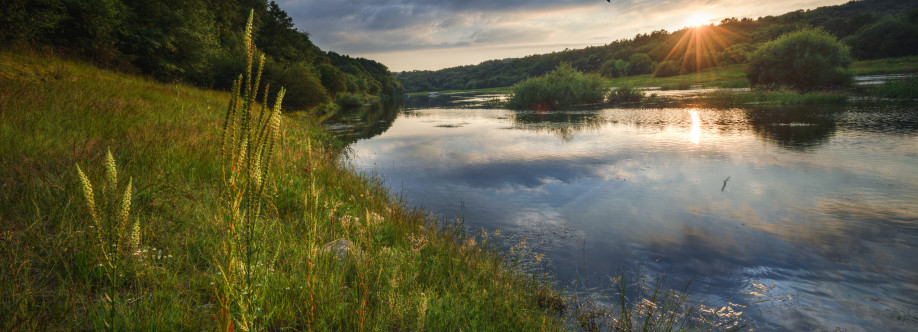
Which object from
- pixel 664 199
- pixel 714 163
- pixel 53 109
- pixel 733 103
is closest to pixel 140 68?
pixel 53 109

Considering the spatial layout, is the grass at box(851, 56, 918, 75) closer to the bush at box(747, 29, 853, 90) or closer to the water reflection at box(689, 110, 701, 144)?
the bush at box(747, 29, 853, 90)

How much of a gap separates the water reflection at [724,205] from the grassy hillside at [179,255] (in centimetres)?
241

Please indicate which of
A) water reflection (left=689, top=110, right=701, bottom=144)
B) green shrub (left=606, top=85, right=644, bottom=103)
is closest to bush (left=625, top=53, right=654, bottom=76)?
green shrub (left=606, top=85, right=644, bottom=103)

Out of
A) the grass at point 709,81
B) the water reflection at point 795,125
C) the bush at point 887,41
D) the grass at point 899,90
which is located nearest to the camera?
the water reflection at point 795,125

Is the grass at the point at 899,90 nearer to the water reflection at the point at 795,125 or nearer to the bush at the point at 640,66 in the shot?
the water reflection at the point at 795,125

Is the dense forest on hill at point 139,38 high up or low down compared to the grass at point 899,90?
up

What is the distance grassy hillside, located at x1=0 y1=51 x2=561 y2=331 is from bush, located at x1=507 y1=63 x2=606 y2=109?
35.3m

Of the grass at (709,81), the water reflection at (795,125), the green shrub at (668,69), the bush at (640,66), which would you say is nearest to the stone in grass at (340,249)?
the water reflection at (795,125)

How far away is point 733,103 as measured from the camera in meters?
31.1

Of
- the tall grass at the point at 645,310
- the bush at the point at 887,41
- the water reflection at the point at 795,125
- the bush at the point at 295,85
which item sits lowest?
the tall grass at the point at 645,310

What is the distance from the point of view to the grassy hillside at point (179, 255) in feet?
7.49

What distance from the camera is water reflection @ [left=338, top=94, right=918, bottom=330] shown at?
5.16 metres

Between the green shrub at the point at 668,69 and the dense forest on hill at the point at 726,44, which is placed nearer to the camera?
the dense forest on hill at the point at 726,44

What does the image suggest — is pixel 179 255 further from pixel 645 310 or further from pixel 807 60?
pixel 807 60
